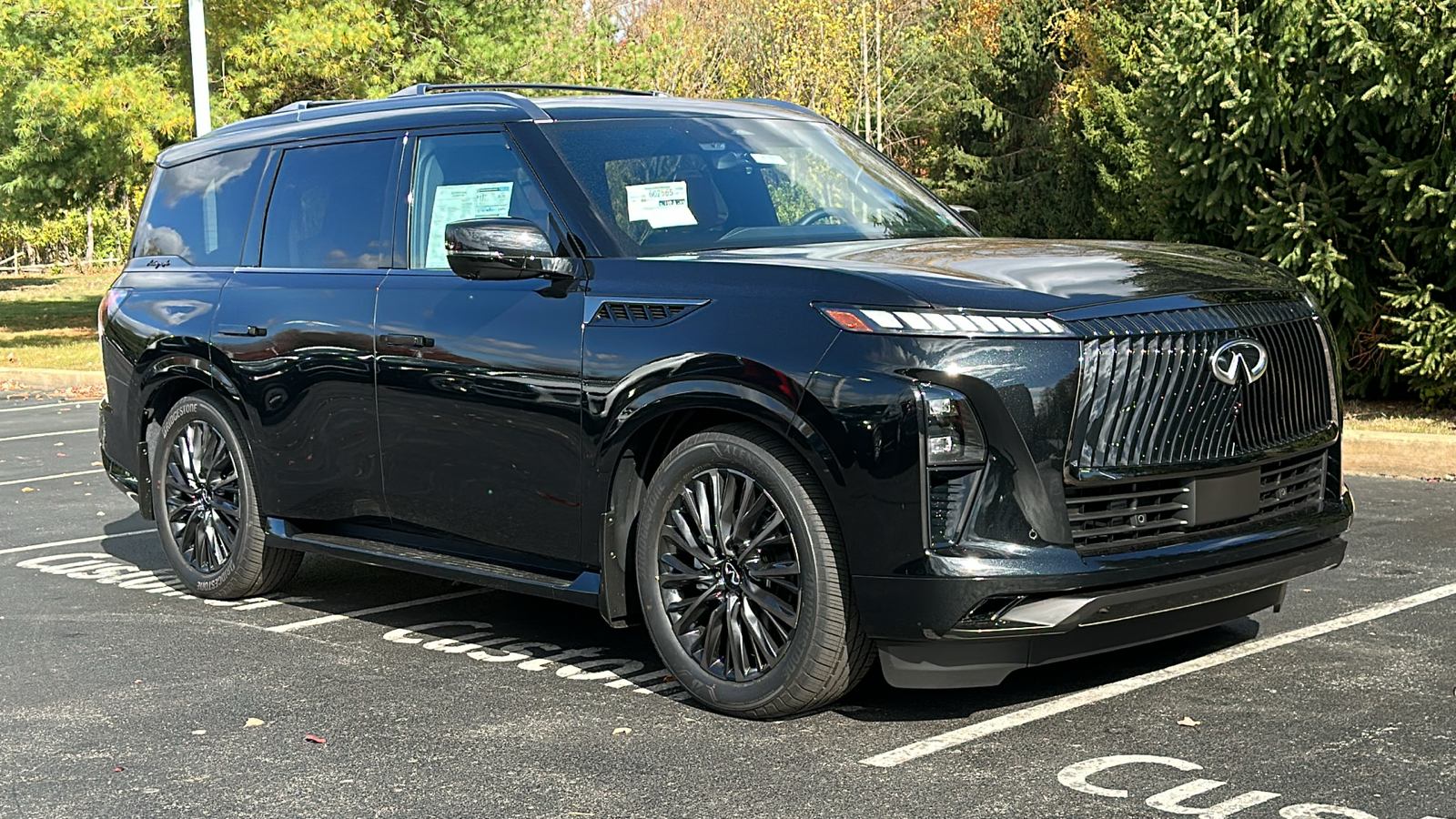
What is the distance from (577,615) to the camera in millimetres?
7133

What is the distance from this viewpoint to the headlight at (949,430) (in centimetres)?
482

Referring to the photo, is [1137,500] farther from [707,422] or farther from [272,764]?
[272,764]

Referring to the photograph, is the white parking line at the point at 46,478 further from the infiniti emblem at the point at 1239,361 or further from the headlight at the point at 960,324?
the infiniti emblem at the point at 1239,361

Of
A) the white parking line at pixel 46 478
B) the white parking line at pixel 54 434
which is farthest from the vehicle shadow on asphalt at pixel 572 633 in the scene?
the white parking line at pixel 54 434

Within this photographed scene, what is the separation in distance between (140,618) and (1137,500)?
4.29 m

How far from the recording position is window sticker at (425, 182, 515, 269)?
20.5 ft

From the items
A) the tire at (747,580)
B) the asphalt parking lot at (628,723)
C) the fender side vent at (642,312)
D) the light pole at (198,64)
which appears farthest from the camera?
the light pole at (198,64)

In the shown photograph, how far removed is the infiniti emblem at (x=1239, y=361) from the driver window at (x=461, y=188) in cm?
234

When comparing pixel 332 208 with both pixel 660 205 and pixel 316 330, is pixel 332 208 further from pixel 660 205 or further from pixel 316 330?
pixel 660 205

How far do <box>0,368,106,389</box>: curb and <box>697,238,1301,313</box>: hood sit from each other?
51.7 ft

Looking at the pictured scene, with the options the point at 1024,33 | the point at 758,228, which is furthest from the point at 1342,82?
the point at 1024,33

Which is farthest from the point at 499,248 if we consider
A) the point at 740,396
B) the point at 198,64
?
the point at 198,64

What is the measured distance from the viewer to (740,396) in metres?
5.19

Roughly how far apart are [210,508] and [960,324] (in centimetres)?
400
